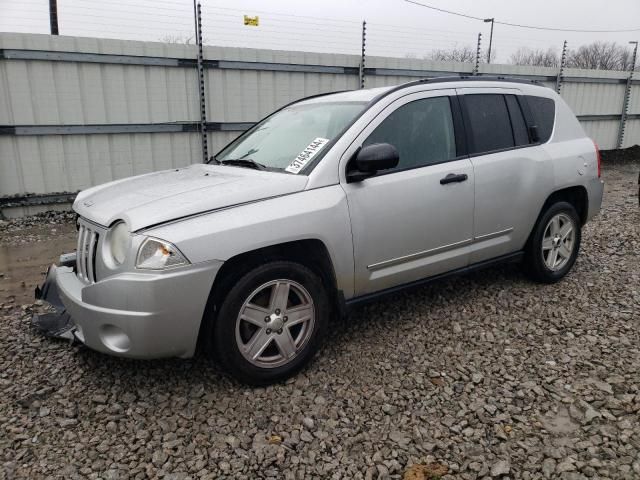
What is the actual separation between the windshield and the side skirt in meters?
0.93

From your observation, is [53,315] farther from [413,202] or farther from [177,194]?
[413,202]

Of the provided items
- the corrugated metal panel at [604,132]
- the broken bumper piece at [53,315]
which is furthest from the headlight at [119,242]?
the corrugated metal panel at [604,132]

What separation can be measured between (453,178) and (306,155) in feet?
3.55

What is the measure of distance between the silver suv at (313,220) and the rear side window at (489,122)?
13mm

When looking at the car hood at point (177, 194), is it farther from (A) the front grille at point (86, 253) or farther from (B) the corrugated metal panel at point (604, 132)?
(B) the corrugated metal panel at point (604, 132)

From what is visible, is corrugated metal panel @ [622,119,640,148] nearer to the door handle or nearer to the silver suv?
the silver suv

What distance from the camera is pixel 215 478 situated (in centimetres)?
230

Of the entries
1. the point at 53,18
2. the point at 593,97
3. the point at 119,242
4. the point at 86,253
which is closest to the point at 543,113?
the point at 119,242

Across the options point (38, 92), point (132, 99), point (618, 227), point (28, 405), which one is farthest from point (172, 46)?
point (618, 227)

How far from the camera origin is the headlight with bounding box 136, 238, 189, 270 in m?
2.52

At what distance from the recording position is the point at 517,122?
13.6ft

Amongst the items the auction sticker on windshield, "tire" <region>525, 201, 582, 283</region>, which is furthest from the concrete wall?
"tire" <region>525, 201, 582, 283</region>

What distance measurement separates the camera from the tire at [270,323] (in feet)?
9.00

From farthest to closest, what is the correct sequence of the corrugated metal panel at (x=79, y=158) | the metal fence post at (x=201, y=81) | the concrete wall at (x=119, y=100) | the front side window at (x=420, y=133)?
1. the metal fence post at (x=201, y=81)
2. the corrugated metal panel at (x=79, y=158)
3. the concrete wall at (x=119, y=100)
4. the front side window at (x=420, y=133)
